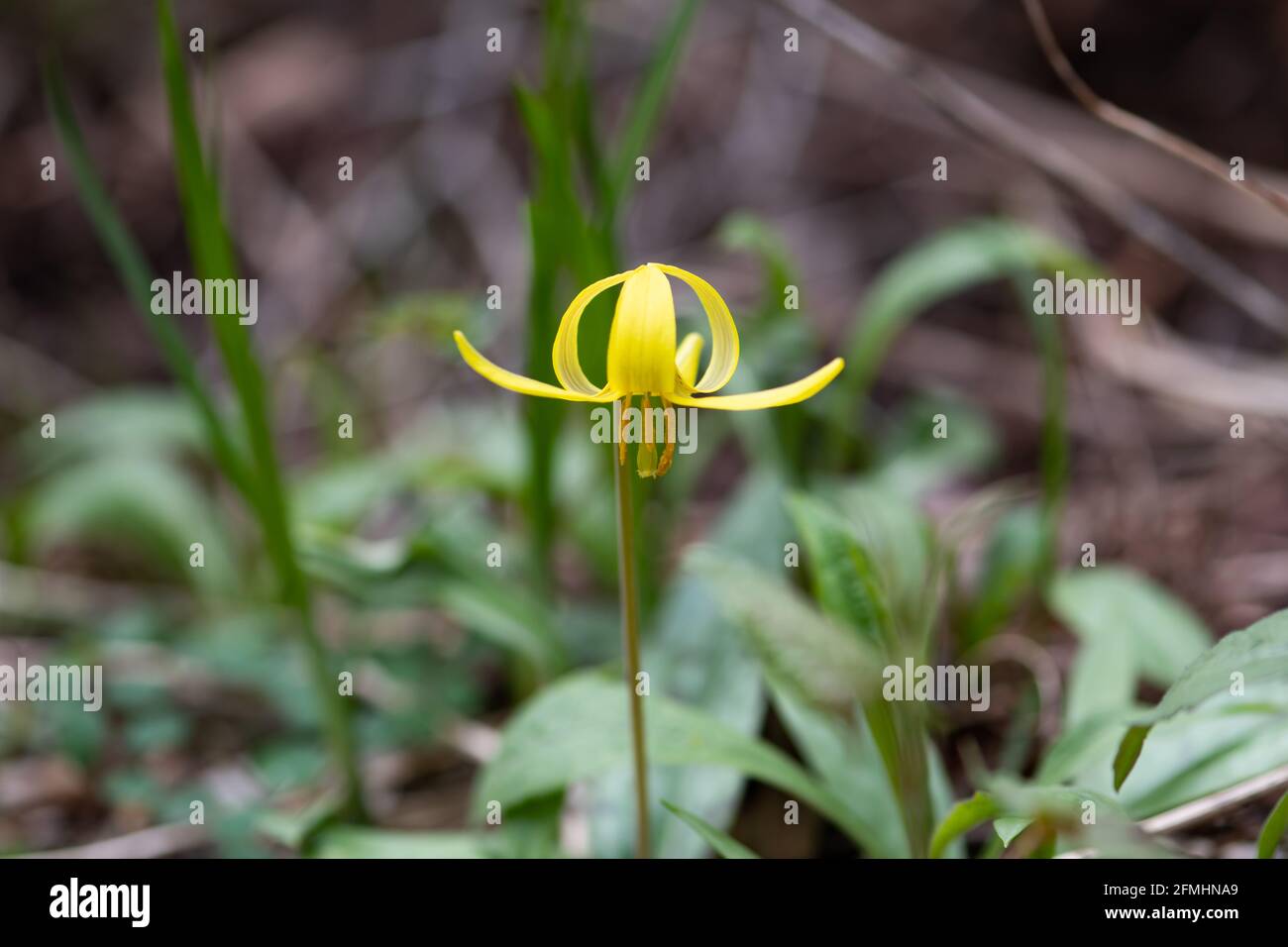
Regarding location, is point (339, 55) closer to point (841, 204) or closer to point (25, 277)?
point (25, 277)

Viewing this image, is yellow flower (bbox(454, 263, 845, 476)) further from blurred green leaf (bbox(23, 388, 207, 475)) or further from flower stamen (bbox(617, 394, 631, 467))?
blurred green leaf (bbox(23, 388, 207, 475))

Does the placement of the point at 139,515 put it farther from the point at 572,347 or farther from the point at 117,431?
the point at 572,347

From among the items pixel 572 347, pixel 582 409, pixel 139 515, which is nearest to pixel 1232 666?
pixel 572 347

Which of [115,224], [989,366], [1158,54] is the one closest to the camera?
[115,224]

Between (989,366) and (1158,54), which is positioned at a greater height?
(1158,54)

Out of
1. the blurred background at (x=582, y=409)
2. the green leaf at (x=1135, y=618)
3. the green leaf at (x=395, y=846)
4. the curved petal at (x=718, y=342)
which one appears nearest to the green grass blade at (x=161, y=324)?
the blurred background at (x=582, y=409)

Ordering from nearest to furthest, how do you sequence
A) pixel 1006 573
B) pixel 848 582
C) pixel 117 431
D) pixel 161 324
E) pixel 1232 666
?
1. pixel 1232 666
2. pixel 848 582
3. pixel 161 324
4. pixel 1006 573
5. pixel 117 431
